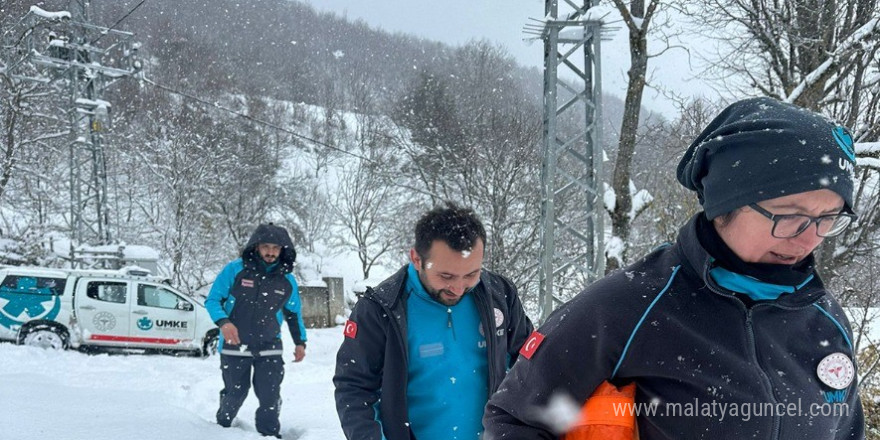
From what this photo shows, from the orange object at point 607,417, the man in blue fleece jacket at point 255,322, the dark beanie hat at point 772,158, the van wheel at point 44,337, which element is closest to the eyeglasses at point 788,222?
the dark beanie hat at point 772,158

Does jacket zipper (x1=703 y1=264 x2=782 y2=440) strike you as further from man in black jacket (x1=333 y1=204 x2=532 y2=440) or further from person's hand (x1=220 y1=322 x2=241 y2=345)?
person's hand (x1=220 y1=322 x2=241 y2=345)

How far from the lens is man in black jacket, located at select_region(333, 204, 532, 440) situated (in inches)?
94.0

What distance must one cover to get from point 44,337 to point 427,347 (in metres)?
9.91

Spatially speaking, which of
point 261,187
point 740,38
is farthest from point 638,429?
point 261,187

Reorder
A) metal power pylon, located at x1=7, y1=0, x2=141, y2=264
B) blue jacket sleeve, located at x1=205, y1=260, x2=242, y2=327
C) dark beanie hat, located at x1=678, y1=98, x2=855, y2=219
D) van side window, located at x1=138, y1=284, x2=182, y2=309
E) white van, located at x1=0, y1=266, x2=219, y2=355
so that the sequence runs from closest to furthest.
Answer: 1. dark beanie hat, located at x1=678, y1=98, x2=855, y2=219
2. blue jacket sleeve, located at x1=205, y1=260, x2=242, y2=327
3. white van, located at x1=0, y1=266, x2=219, y2=355
4. van side window, located at x1=138, y1=284, x2=182, y2=309
5. metal power pylon, located at x1=7, y1=0, x2=141, y2=264

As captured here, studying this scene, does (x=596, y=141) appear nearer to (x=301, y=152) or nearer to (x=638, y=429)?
(x=638, y=429)

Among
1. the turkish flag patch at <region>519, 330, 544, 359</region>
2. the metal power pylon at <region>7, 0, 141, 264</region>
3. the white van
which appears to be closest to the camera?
the turkish flag patch at <region>519, 330, 544, 359</region>

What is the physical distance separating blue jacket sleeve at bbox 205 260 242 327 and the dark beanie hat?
443 cm

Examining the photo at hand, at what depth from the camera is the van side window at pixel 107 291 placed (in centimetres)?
1053

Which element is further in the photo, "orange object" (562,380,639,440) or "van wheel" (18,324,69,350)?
"van wheel" (18,324,69,350)

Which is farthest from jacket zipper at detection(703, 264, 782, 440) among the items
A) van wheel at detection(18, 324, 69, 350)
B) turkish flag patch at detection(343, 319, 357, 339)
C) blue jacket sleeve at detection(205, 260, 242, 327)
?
van wheel at detection(18, 324, 69, 350)

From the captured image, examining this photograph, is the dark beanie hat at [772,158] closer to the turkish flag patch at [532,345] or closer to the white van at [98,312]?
the turkish flag patch at [532,345]

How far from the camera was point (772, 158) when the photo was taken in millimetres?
1244

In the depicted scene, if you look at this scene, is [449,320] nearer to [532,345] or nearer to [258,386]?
[532,345]
